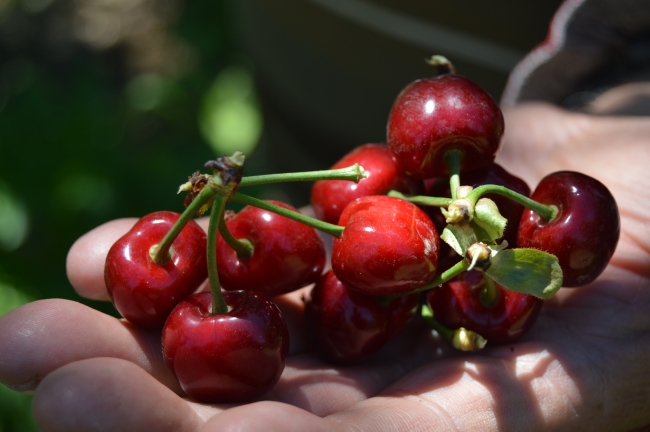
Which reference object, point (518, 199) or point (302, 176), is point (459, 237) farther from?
point (302, 176)

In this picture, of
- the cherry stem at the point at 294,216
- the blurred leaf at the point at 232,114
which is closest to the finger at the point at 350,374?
the cherry stem at the point at 294,216

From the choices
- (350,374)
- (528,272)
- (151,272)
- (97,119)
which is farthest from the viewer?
(97,119)

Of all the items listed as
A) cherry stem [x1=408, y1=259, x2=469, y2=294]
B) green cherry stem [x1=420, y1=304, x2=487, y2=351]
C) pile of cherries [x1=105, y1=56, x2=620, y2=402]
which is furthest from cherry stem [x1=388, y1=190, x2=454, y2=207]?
green cherry stem [x1=420, y1=304, x2=487, y2=351]

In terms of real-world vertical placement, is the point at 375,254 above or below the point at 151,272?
above

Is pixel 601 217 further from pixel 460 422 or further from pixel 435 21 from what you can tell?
pixel 435 21

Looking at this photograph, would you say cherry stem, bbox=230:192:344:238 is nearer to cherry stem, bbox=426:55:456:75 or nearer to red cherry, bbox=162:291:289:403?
red cherry, bbox=162:291:289:403

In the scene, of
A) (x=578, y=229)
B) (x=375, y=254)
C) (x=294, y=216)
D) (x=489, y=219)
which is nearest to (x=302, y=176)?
(x=294, y=216)

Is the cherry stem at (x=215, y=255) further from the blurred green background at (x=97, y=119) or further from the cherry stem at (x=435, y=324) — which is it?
the blurred green background at (x=97, y=119)
